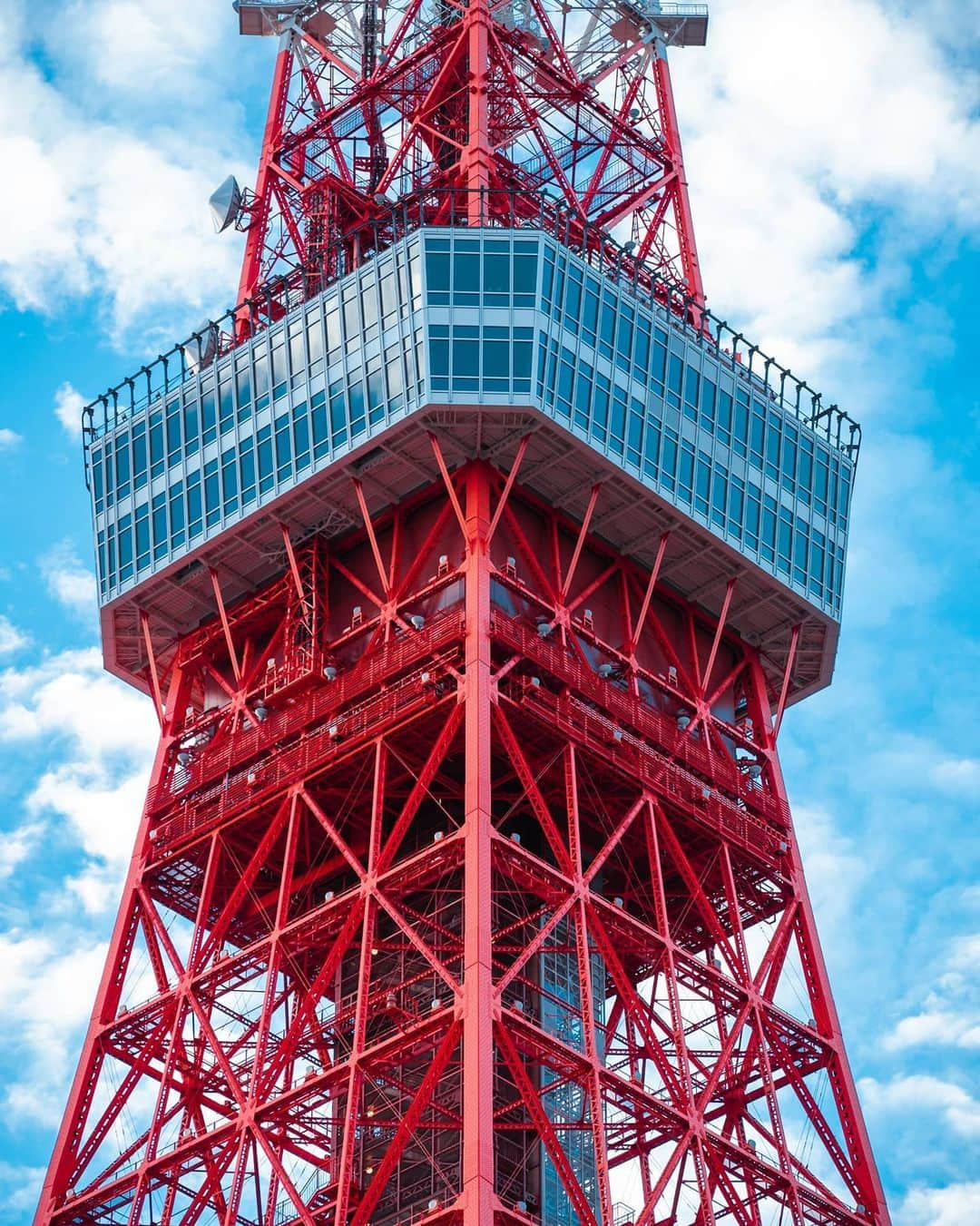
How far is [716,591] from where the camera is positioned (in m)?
99.4

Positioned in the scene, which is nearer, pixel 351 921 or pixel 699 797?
pixel 351 921

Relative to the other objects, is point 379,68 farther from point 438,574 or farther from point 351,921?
point 351,921

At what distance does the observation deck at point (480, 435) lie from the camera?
93750 mm

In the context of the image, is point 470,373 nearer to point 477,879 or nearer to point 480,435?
point 480,435

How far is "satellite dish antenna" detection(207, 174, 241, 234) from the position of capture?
352ft

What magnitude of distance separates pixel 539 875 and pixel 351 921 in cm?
541

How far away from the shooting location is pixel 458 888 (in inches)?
3460

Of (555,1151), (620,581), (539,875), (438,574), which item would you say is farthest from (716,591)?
(555,1151)

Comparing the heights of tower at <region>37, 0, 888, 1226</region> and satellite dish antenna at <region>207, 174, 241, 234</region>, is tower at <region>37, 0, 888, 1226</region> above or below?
below

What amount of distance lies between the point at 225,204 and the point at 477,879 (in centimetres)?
3421

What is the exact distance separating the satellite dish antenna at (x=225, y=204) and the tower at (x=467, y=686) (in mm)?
219

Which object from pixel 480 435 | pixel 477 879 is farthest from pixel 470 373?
pixel 477 879

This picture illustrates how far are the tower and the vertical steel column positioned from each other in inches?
5.4

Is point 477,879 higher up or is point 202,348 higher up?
point 202,348
